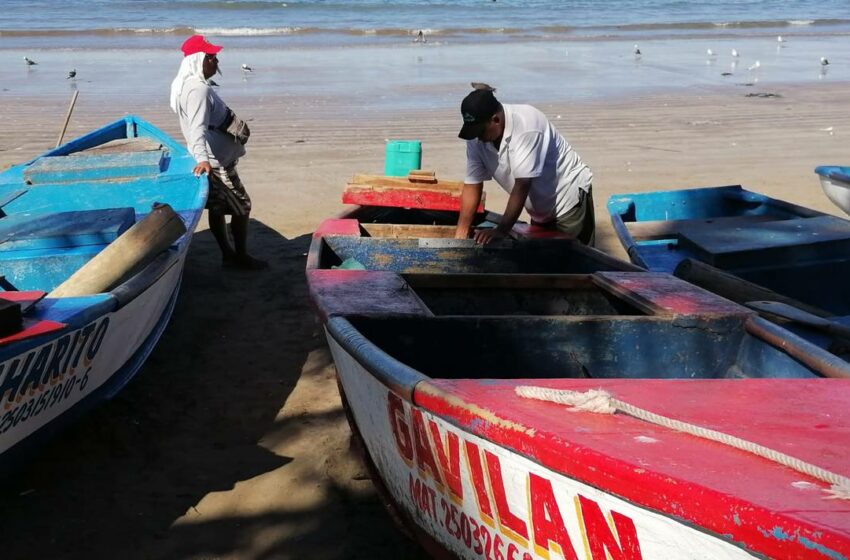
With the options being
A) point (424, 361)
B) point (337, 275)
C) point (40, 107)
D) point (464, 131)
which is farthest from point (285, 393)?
point (40, 107)

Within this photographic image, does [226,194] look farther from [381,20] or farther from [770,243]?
[381,20]

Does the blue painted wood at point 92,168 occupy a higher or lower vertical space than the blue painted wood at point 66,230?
higher

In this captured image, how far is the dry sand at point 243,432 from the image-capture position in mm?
4129

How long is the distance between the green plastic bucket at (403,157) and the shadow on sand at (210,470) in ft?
5.61

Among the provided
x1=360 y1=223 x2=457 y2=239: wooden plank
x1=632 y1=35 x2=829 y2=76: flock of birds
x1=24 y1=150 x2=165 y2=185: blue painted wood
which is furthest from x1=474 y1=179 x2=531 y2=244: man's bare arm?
x1=632 y1=35 x2=829 y2=76: flock of birds

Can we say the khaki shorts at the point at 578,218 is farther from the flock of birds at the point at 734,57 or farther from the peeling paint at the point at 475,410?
the flock of birds at the point at 734,57

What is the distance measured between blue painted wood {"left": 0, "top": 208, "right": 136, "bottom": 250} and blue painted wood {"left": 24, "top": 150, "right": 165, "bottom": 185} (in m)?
1.24

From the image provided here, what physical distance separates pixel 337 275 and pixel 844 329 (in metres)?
2.52

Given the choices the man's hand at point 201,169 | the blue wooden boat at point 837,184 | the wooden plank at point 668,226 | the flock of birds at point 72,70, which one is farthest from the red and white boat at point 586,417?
the flock of birds at point 72,70

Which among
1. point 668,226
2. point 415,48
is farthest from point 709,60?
point 668,226

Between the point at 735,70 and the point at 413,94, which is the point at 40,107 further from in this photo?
the point at 735,70

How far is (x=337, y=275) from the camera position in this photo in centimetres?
489

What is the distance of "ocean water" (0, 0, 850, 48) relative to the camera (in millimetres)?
28562

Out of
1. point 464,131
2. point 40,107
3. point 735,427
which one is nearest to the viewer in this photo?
point 735,427
